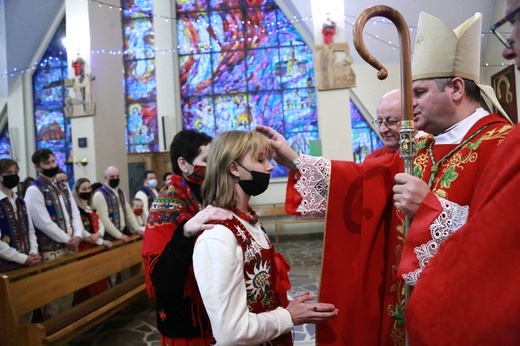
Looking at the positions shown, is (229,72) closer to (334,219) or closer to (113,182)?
(113,182)

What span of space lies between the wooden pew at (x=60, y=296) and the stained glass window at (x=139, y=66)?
854cm

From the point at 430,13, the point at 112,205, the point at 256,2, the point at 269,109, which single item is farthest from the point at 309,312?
the point at 256,2

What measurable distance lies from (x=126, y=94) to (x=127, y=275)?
26.5ft

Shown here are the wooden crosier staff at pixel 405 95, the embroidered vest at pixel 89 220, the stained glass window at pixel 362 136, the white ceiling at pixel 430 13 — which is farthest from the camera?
the stained glass window at pixel 362 136

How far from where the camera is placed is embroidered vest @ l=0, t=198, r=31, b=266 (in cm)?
442

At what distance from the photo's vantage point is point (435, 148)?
1.74 metres

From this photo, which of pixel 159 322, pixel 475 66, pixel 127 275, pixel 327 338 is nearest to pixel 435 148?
pixel 475 66

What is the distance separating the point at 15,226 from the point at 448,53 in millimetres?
4359

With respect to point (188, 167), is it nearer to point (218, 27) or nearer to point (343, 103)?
point (343, 103)

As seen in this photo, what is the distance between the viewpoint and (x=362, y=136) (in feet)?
40.3

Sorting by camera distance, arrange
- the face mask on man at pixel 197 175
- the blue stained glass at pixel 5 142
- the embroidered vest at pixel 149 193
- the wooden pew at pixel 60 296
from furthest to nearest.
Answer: the blue stained glass at pixel 5 142 → the embroidered vest at pixel 149 193 → the wooden pew at pixel 60 296 → the face mask on man at pixel 197 175

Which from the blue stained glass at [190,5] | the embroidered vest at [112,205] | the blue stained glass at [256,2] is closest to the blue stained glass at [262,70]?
the blue stained glass at [256,2]

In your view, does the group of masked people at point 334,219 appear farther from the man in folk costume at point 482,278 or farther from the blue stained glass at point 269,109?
the blue stained glass at point 269,109

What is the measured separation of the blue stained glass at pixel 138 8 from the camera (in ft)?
44.2
